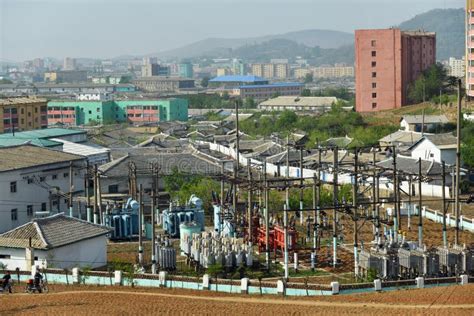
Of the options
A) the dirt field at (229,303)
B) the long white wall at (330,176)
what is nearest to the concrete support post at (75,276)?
the dirt field at (229,303)

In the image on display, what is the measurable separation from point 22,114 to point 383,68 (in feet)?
59.6

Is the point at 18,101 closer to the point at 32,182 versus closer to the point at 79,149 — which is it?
the point at 79,149

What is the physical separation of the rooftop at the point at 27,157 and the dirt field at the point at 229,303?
9.08m

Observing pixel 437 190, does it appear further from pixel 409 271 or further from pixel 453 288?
pixel 453 288

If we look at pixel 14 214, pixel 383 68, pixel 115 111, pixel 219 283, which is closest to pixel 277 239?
pixel 219 283

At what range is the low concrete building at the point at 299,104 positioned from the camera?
237 ft

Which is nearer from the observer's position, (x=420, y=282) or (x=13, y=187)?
(x=420, y=282)

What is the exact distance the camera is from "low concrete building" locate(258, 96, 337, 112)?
237ft

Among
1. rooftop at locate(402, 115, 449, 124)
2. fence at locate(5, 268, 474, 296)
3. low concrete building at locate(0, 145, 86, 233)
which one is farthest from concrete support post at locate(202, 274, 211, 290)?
rooftop at locate(402, 115, 449, 124)

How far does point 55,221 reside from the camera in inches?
768

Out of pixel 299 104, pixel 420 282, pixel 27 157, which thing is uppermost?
pixel 27 157

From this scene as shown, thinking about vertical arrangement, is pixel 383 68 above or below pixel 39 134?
above

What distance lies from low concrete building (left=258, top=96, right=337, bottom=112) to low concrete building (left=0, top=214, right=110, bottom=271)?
5075cm

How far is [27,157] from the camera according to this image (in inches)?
1011
